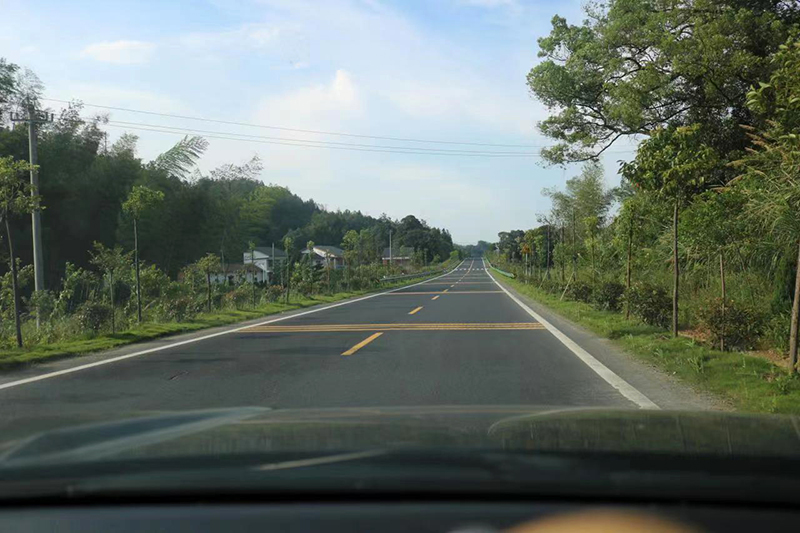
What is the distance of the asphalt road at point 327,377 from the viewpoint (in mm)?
6523

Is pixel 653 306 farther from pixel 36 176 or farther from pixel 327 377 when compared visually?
pixel 36 176

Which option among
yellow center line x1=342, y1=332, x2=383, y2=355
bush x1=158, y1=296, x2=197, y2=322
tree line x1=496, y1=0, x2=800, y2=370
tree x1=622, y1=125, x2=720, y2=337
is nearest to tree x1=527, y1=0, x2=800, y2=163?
tree line x1=496, y1=0, x2=800, y2=370

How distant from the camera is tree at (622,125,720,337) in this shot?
10.6 metres

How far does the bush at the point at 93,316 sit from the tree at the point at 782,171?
40.2 feet

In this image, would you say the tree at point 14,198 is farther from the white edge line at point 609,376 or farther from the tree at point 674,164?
the tree at point 674,164

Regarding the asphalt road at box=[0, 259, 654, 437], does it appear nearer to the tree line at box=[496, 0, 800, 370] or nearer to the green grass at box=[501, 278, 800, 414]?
the green grass at box=[501, 278, 800, 414]

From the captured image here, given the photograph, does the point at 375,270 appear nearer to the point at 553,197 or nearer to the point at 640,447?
the point at 553,197

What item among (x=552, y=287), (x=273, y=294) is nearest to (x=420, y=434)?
(x=552, y=287)

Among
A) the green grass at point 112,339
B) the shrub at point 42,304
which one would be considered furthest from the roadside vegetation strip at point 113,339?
the shrub at point 42,304

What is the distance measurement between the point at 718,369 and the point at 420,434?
6.64 metres

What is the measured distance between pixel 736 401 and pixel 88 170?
32.6m

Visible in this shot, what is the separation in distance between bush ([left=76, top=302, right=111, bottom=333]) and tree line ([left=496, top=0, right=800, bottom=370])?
1080cm

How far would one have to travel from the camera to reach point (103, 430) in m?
2.84

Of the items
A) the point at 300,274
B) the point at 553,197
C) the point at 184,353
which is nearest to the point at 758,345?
the point at 184,353
